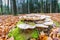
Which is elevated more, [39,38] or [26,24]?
[26,24]

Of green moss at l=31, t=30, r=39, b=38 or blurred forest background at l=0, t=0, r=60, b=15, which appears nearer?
green moss at l=31, t=30, r=39, b=38

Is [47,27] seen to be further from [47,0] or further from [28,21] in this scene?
[47,0]

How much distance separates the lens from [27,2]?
15.4 meters

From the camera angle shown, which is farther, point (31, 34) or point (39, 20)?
point (39, 20)

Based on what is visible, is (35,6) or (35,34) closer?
(35,34)

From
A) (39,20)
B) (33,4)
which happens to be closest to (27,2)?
(33,4)

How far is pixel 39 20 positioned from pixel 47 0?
47.4ft

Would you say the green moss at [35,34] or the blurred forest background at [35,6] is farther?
the blurred forest background at [35,6]

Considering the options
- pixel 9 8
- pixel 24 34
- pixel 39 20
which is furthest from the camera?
pixel 9 8

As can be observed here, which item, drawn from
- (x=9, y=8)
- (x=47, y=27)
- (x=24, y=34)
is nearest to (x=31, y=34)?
(x=24, y=34)

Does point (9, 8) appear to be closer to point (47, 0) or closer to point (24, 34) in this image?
point (47, 0)

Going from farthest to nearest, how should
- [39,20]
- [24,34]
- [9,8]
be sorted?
[9,8] → [39,20] → [24,34]

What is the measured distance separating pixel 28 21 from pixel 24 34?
0.14 m

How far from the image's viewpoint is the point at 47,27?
1.30 metres
